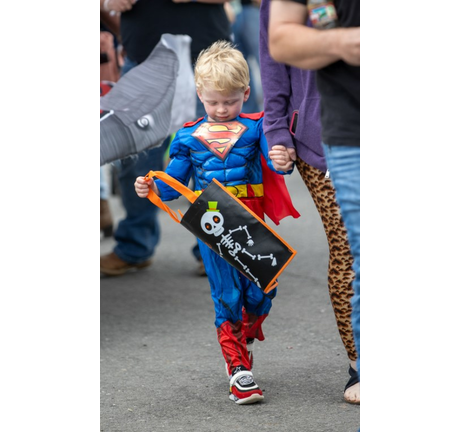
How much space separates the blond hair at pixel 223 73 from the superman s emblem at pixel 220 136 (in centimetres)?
14

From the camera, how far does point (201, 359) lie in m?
4.05

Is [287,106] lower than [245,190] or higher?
higher

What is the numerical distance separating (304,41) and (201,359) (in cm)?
210

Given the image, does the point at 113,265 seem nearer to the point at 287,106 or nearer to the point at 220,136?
the point at 220,136

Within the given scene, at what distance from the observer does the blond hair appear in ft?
11.1

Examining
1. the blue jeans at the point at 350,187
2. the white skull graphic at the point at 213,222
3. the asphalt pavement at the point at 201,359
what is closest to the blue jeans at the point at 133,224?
the asphalt pavement at the point at 201,359

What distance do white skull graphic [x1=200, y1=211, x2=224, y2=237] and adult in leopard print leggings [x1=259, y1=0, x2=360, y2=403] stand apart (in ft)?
1.05

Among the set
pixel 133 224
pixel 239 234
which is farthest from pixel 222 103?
pixel 133 224

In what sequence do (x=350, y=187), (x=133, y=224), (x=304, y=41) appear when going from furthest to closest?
(x=133, y=224) < (x=350, y=187) < (x=304, y=41)

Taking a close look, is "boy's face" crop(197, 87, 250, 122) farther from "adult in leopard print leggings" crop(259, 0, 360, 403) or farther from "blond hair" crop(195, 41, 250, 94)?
"adult in leopard print leggings" crop(259, 0, 360, 403)

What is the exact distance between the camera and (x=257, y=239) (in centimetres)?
332

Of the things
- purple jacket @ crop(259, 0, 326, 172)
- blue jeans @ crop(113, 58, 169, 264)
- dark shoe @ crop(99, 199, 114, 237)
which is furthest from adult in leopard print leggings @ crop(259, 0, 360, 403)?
dark shoe @ crop(99, 199, 114, 237)

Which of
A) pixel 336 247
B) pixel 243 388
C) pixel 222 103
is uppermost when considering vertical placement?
pixel 222 103
